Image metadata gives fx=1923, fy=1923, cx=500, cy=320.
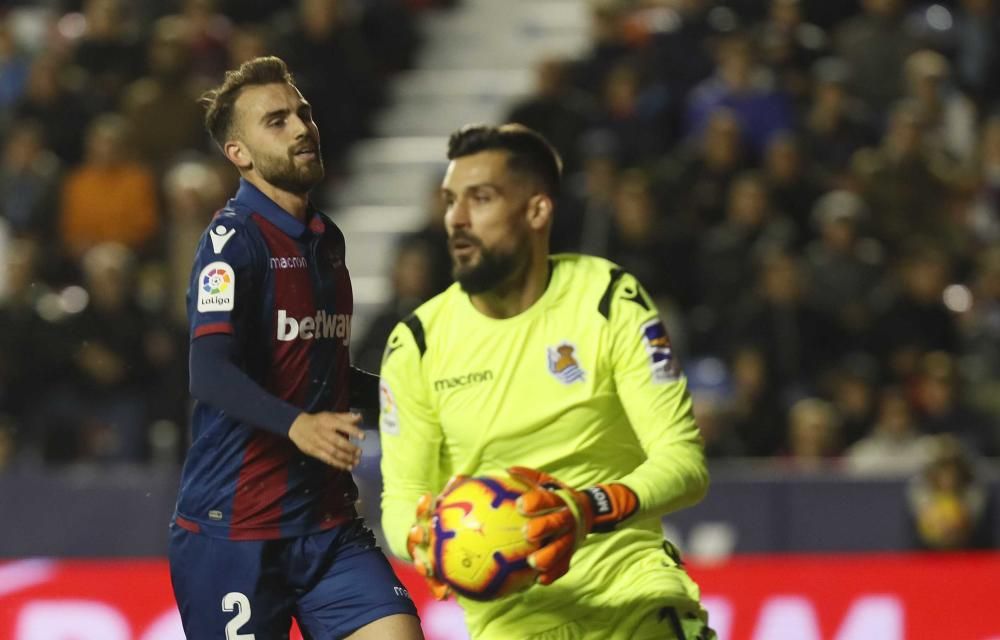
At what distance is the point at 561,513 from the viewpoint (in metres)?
4.89

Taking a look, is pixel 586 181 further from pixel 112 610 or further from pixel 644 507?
pixel 644 507

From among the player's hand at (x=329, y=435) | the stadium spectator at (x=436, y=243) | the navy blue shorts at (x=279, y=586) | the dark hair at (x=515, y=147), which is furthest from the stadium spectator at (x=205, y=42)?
the player's hand at (x=329, y=435)

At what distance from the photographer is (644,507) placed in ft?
16.7

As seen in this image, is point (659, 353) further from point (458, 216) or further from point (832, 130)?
point (832, 130)

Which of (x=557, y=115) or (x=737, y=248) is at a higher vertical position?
(x=557, y=115)

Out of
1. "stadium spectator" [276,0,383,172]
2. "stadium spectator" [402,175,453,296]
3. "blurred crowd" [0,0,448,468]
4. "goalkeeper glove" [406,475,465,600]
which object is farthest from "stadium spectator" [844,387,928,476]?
"goalkeeper glove" [406,475,465,600]

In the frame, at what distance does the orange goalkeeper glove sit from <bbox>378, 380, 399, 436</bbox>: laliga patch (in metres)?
0.61

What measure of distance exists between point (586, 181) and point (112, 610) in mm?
4972

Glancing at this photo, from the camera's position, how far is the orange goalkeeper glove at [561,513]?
487cm

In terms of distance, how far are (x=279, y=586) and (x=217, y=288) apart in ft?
2.84

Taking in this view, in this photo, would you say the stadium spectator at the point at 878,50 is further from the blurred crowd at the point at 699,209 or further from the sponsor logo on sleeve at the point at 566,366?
the sponsor logo on sleeve at the point at 566,366

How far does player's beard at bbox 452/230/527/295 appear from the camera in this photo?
5.49 meters

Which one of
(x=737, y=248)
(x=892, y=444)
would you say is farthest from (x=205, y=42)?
(x=892, y=444)

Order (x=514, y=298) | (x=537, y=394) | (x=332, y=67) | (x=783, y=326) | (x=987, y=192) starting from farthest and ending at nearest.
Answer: (x=332, y=67) < (x=987, y=192) < (x=783, y=326) < (x=514, y=298) < (x=537, y=394)
